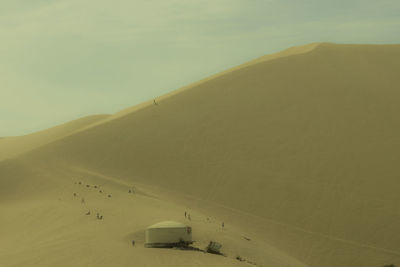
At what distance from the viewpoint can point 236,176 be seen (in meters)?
27.2

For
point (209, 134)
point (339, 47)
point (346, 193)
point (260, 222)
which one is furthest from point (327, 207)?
point (339, 47)

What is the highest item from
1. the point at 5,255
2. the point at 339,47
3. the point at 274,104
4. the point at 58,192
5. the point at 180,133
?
the point at 339,47

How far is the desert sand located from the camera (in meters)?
18.3

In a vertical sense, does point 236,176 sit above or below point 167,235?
above

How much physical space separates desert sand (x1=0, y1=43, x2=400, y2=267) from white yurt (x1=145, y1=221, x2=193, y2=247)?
Result: 42 centimetres

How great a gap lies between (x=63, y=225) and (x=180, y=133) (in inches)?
504

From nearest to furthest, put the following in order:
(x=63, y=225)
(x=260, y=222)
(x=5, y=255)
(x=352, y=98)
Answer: (x=5, y=255), (x=63, y=225), (x=260, y=222), (x=352, y=98)

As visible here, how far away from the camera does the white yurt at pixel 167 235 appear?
52.8ft

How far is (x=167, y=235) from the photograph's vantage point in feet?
52.8

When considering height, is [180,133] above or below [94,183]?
above

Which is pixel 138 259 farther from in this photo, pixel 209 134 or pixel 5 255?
pixel 209 134

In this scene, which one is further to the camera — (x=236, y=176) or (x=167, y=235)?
(x=236, y=176)

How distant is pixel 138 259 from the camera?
48.1 ft

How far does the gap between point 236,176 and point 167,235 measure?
1139 cm
